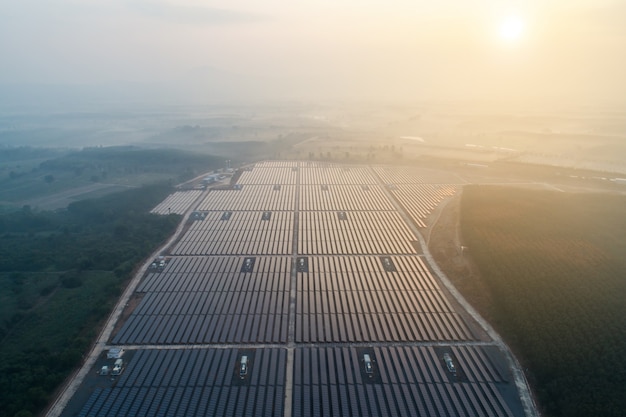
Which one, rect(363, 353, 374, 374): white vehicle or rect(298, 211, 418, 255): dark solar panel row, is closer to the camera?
rect(363, 353, 374, 374): white vehicle

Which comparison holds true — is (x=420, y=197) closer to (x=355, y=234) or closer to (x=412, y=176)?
(x=412, y=176)

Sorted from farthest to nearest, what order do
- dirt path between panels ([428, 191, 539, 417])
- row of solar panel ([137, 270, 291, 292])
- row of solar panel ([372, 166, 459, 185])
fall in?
row of solar panel ([372, 166, 459, 185]) → row of solar panel ([137, 270, 291, 292]) → dirt path between panels ([428, 191, 539, 417])

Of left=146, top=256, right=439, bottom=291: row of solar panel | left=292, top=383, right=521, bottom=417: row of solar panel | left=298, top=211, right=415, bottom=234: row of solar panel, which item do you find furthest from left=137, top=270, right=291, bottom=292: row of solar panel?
left=292, top=383, right=521, bottom=417: row of solar panel

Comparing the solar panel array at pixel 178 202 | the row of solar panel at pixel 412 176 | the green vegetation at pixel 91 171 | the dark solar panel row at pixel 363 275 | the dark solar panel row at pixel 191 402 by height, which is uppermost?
the row of solar panel at pixel 412 176

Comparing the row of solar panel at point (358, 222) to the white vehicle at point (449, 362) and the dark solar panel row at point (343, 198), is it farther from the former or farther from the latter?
the white vehicle at point (449, 362)

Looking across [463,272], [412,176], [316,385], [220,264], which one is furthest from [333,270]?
[412,176]

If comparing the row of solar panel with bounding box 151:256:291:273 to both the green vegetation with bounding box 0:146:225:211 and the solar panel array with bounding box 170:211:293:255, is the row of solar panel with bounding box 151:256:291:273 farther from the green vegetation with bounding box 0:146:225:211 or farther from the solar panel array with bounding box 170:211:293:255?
the green vegetation with bounding box 0:146:225:211

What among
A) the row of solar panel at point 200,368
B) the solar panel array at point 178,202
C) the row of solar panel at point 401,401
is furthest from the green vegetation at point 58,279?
the row of solar panel at point 401,401
